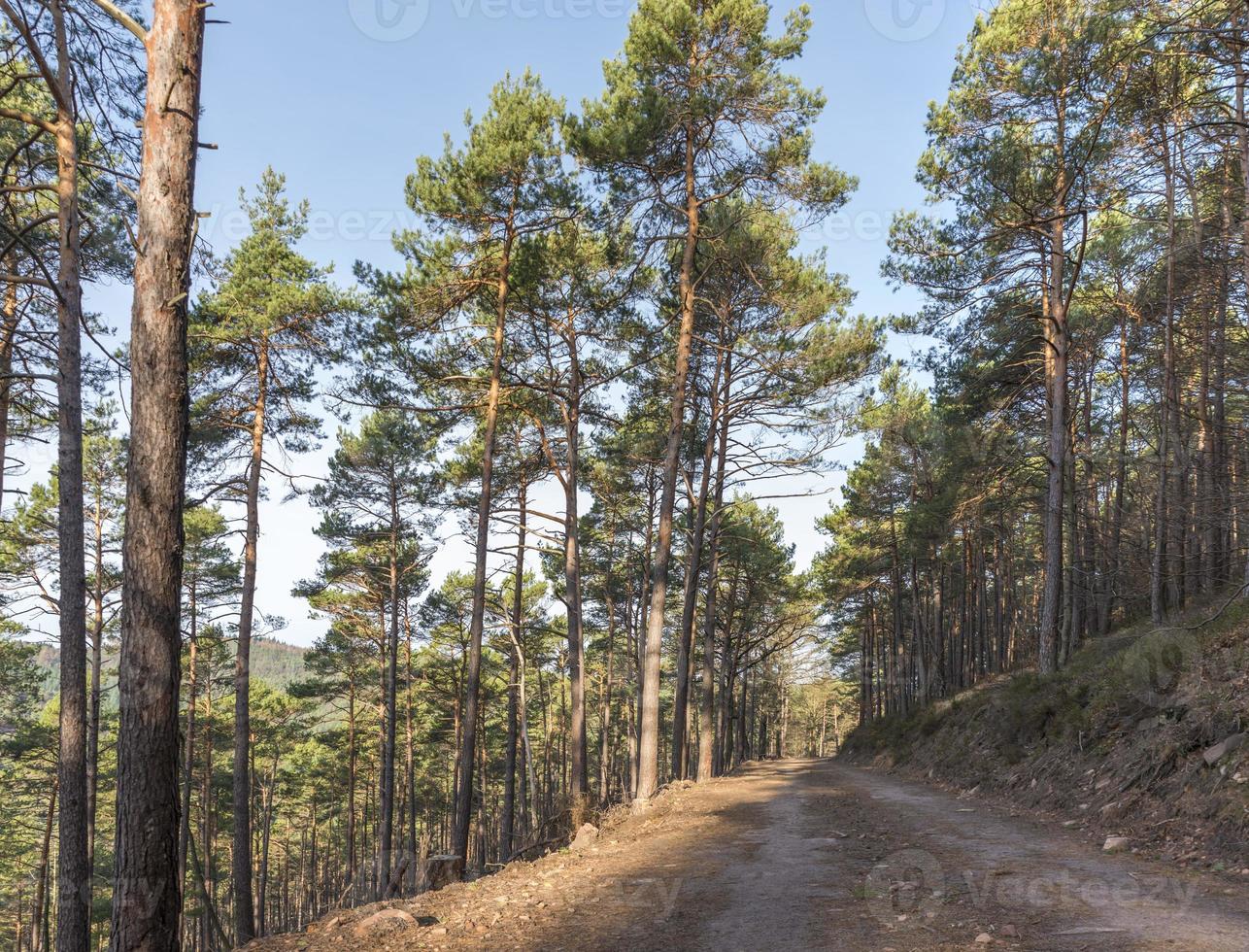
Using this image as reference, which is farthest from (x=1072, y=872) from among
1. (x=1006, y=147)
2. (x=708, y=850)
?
(x=1006, y=147)

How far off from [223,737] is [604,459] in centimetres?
2527

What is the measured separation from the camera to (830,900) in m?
5.99

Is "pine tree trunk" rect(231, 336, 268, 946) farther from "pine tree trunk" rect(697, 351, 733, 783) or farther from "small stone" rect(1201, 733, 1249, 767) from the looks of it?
"small stone" rect(1201, 733, 1249, 767)

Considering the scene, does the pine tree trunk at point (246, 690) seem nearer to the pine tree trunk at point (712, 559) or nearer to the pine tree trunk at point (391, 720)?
the pine tree trunk at point (391, 720)

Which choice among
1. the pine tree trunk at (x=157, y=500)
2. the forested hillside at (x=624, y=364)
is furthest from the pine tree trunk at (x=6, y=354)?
the pine tree trunk at (x=157, y=500)

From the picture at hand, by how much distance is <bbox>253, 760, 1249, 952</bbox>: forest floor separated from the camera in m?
4.89

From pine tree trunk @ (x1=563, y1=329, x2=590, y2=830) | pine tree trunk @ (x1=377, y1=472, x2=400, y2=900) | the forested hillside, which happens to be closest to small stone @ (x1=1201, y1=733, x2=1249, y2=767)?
the forested hillside

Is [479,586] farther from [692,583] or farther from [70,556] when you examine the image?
[70,556]

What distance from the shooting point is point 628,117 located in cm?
1291

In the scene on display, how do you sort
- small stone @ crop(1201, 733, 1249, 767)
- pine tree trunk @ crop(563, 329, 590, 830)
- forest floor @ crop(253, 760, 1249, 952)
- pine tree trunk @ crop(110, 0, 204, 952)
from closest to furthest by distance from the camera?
pine tree trunk @ crop(110, 0, 204, 952), forest floor @ crop(253, 760, 1249, 952), small stone @ crop(1201, 733, 1249, 767), pine tree trunk @ crop(563, 329, 590, 830)

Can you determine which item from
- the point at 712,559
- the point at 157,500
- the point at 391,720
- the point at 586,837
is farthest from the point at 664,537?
the point at 391,720

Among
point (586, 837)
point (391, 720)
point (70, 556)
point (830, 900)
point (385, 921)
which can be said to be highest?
point (70, 556)

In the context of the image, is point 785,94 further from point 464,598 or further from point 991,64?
point 464,598

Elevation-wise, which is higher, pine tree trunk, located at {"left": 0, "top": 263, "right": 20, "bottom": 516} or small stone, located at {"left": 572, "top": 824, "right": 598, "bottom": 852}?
pine tree trunk, located at {"left": 0, "top": 263, "right": 20, "bottom": 516}
